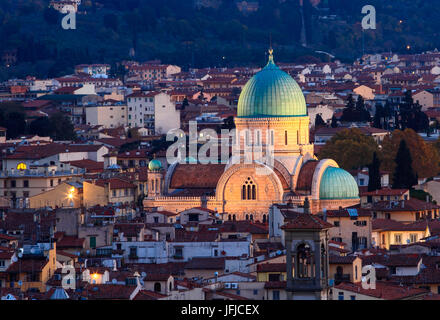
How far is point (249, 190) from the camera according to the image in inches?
2101

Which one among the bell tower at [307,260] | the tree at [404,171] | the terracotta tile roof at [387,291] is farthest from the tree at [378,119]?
the bell tower at [307,260]

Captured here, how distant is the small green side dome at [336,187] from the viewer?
172 ft

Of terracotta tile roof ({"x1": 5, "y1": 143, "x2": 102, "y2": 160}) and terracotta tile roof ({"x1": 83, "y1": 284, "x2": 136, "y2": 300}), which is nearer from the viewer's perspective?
terracotta tile roof ({"x1": 83, "y1": 284, "x2": 136, "y2": 300})

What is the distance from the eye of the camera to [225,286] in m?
32.0

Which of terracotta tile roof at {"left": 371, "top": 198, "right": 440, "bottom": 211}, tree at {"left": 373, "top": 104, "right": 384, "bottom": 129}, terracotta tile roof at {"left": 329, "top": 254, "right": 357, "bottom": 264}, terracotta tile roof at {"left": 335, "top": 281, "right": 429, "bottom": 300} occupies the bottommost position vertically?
terracotta tile roof at {"left": 335, "top": 281, "right": 429, "bottom": 300}

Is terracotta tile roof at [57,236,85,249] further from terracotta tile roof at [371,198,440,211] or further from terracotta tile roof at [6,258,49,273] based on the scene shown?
terracotta tile roof at [371,198,440,211]

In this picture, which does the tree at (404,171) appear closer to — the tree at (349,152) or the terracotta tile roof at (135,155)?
the tree at (349,152)

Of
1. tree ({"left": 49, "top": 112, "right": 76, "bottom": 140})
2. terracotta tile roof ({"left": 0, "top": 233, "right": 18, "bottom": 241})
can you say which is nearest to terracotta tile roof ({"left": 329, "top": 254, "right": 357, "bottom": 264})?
terracotta tile roof ({"left": 0, "top": 233, "right": 18, "bottom": 241})

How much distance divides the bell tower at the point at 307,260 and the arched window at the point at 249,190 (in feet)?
87.4

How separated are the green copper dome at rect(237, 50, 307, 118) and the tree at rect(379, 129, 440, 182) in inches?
464

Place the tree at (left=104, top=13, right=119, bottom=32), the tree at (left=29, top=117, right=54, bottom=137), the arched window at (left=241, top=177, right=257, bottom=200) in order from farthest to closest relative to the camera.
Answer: the tree at (left=104, top=13, right=119, bottom=32)
the tree at (left=29, top=117, right=54, bottom=137)
the arched window at (left=241, top=177, right=257, bottom=200)

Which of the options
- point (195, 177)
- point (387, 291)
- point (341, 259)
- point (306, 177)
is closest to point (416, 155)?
point (195, 177)

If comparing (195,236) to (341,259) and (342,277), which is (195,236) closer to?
(341,259)

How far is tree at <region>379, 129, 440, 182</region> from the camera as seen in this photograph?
66625mm
